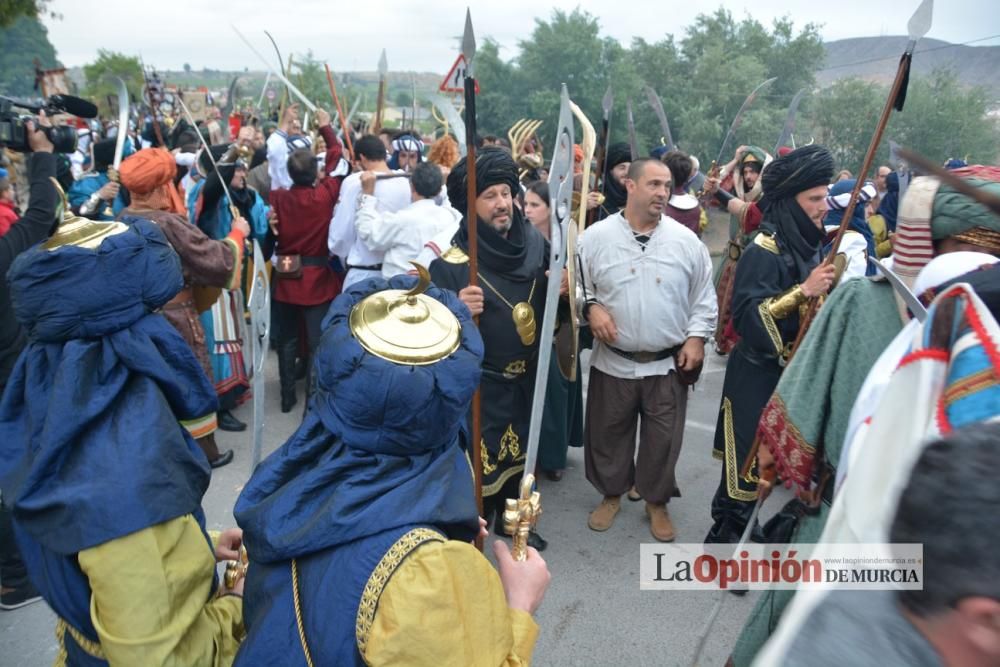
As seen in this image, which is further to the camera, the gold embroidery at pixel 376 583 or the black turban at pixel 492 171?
the black turban at pixel 492 171

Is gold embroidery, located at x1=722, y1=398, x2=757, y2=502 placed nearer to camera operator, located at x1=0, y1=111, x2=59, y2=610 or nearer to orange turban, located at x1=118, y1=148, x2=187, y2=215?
camera operator, located at x1=0, y1=111, x2=59, y2=610

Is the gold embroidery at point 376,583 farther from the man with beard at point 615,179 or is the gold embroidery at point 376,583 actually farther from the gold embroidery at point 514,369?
the man with beard at point 615,179

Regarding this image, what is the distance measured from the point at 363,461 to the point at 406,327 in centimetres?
24

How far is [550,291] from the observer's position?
1954 millimetres

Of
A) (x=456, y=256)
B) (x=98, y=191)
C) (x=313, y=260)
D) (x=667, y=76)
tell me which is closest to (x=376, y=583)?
(x=456, y=256)

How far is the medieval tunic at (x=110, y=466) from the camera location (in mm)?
1369

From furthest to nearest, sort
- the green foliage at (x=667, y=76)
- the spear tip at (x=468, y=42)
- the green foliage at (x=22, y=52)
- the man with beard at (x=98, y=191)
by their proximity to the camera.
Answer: the green foliage at (x=22, y=52)
the green foliage at (x=667, y=76)
the man with beard at (x=98, y=191)
the spear tip at (x=468, y=42)

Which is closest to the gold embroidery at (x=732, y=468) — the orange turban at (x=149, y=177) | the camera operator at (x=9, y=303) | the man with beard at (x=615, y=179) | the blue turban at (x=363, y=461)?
the blue turban at (x=363, y=461)

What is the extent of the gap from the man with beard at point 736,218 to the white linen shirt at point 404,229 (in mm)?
2031

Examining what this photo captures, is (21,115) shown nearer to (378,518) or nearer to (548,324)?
(548,324)

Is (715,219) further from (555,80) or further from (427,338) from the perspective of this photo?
(555,80)

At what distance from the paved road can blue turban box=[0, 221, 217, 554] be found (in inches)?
69.7

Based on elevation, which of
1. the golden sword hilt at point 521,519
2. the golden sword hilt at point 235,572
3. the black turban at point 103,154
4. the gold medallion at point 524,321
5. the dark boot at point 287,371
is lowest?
the dark boot at point 287,371

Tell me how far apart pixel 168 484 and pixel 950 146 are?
13.9 metres
